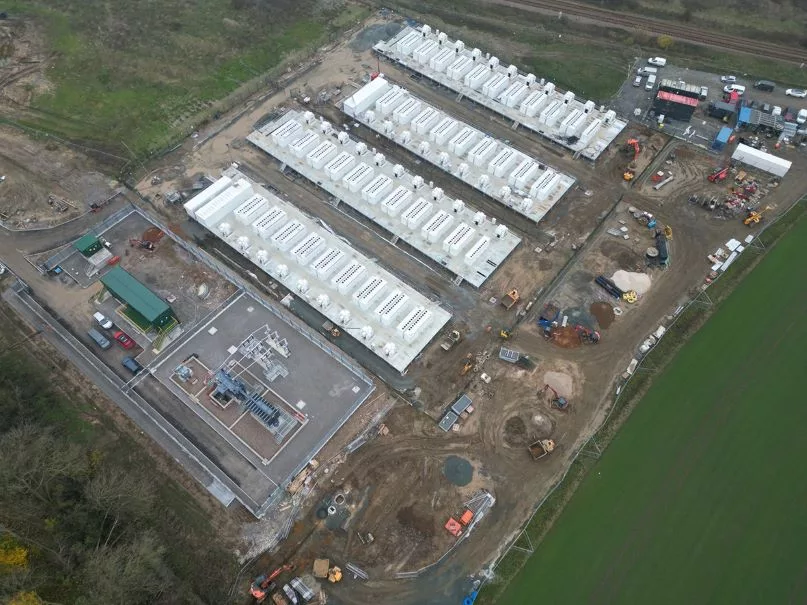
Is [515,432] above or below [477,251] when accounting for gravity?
below

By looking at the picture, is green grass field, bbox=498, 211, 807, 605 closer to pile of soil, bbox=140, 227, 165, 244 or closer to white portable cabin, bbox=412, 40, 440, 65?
pile of soil, bbox=140, 227, 165, 244

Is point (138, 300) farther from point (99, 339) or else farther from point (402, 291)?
point (402, 291)

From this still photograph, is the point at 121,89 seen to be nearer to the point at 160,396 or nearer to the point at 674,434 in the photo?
the point at 160,396

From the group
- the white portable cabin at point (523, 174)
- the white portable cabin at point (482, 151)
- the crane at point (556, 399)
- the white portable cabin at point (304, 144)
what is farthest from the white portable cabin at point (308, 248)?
the crane at point (556, 399)

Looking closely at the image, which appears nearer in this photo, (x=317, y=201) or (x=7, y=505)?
(x=7, y=505)

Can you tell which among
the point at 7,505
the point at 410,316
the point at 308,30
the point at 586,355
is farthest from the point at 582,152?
the point at 7,505

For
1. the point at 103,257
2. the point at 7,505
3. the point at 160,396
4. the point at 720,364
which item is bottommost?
the point at 7,505

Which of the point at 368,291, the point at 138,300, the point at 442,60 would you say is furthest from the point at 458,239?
the point at 138,300

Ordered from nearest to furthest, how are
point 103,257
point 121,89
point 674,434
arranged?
point 674,434, point 103,257, point 121,89
